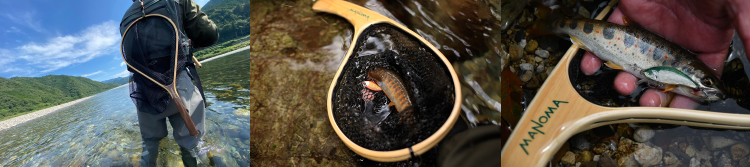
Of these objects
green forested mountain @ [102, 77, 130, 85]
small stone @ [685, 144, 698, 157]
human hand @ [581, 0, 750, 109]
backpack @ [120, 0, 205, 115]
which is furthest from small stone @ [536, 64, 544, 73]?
green forested mountain @ [102, 77, 130, 85]

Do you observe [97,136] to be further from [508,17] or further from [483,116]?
[508,17]

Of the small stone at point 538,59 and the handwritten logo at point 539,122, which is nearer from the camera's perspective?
the handwritten logo at point 539,122

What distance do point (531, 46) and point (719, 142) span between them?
1.05 m

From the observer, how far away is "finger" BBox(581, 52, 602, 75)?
152 centimetres

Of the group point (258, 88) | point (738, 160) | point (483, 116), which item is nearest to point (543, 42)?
point (483, 116)

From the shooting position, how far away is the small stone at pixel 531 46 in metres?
1.62

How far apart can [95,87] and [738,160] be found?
10.6ft

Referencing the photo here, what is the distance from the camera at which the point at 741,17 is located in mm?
1233

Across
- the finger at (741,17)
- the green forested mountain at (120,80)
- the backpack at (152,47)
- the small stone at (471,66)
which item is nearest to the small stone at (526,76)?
the small stone at (471,66)

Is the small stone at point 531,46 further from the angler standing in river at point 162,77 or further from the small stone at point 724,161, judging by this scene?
the angler standing in river at point 162,77

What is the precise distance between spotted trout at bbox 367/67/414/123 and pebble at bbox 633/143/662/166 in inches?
51.2

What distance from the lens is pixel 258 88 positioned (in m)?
1.62

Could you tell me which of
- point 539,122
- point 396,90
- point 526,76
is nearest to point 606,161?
point 539,122

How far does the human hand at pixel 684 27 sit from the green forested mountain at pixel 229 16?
2043 mm
